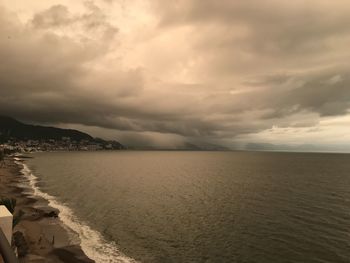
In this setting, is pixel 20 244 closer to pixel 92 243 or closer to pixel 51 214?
pixel 92 243

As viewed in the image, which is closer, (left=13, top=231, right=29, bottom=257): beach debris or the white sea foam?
(left=13, top=231, right=29, bottom=257): beach debris

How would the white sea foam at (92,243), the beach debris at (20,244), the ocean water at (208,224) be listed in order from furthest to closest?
the ocean water at (208,224)
the white sea foam at (92,243)
the beach debris at (20,244)

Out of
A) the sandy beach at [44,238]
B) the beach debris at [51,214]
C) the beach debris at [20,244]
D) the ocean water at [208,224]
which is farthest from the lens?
the beach debris at [51,214]

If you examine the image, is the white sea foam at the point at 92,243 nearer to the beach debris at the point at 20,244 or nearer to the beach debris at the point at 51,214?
the beach debris at the point at 51,214

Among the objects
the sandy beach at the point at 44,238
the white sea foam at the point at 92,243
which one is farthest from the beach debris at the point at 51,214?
the white sea foam at the point at 92,243

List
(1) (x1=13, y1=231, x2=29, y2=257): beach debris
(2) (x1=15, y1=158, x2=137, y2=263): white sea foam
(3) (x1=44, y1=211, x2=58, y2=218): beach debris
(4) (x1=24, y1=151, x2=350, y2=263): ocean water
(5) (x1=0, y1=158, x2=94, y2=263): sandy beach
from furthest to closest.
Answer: (3) (x1=44, y1=211, x2=58, y2=218): beach debris → (4) (x1=24, y1=151, x2=350, y2=263): ocean water → (2) (x1=15, y1=158, x2=137, y2=263): white sea foam → (5) (x1=0, y1=158, x2=94, y2=263): sandy beach → (1) (x1=13, y1=231, x2=29, y2=257): beach debris

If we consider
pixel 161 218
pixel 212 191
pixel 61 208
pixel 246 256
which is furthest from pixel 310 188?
pixel 61 208

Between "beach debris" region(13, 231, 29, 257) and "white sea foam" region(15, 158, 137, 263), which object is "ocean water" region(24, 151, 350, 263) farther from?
"beach debris" region(13, 231, 29, 257)

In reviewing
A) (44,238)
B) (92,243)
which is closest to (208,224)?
(92,243)

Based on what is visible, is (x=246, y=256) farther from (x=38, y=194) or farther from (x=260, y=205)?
(x=38, y=194)

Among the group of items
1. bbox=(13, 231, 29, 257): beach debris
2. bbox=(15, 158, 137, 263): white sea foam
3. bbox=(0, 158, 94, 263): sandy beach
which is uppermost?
bbox=(13, 231, 29, 257): beach debris

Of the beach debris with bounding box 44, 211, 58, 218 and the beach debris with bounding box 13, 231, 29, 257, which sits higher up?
the beach debris with bounding box 13, 231, 29, 257

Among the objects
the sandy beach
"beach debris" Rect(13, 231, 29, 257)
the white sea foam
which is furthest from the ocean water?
"beach debris" Rect(13, 231, 29, 257)

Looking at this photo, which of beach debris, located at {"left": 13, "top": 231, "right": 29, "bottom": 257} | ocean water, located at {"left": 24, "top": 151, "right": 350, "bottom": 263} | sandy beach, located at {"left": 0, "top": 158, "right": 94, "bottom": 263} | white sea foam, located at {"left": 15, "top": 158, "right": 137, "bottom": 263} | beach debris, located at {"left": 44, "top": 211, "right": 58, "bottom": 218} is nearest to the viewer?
beach debris, located at {"left": 13, "top": 231, "right": 29, "bottom": 257}
